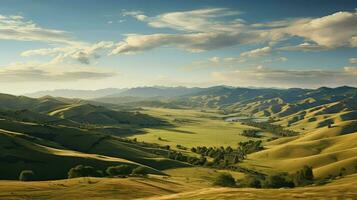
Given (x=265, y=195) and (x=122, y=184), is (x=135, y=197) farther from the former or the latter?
(x=265, y=195)

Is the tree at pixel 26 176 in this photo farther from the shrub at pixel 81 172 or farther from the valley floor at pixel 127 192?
the valley floor at pixel 127 192

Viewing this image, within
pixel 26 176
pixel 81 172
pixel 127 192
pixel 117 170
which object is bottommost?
pixel 117 170

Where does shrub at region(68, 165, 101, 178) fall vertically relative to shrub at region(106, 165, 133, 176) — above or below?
above

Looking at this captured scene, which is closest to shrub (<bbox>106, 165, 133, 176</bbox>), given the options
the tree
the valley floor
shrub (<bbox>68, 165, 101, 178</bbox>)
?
→ shrub (<bbox>68, 165, 101, 178</bbox>)

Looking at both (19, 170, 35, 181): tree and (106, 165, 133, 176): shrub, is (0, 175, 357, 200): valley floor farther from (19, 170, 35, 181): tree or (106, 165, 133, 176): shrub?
(106, 165, 133, 176): shrub

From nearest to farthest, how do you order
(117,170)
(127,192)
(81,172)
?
(127,192) < (81,172) < (117,170)

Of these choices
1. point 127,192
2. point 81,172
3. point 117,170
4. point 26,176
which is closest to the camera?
point 127,192

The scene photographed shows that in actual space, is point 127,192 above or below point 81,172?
above

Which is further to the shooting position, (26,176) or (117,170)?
(117,170)

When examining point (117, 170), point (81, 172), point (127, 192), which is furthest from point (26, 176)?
point (127, 192)

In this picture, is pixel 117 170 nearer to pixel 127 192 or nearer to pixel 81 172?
pixel 81 172

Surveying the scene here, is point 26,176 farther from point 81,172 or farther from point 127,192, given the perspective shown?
point 127,192

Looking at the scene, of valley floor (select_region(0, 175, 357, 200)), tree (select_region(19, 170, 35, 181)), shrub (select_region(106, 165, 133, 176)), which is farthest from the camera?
shrub (select_region(106, 165, 133, 176))

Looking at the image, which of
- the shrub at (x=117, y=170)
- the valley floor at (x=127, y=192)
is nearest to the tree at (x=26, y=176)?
the shrub at (x=117, y=170)
